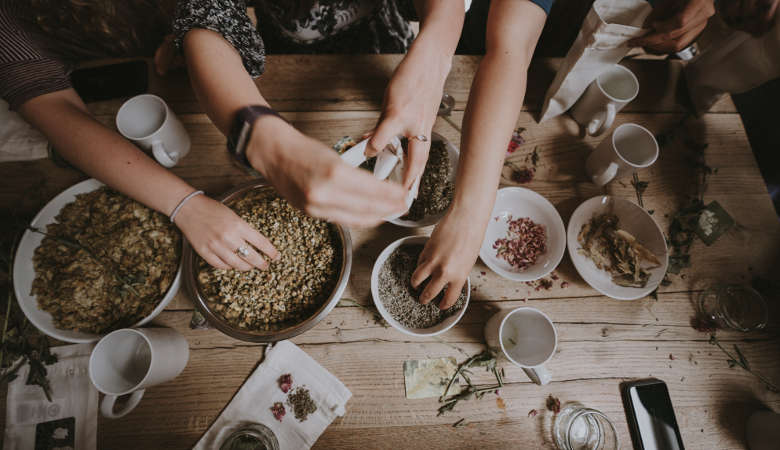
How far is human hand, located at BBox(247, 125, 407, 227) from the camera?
24.4 inches

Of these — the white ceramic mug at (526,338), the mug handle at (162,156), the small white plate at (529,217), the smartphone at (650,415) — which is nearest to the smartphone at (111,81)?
the mug handle at (162,156)

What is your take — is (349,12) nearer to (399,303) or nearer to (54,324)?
(399,303)

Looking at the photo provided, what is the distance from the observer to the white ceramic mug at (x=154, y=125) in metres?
1.01

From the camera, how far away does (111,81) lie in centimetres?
117

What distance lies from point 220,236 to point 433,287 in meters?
0.56

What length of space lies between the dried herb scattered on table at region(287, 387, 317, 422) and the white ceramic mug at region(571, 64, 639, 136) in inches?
47.4

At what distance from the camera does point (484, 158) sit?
94 centimetres

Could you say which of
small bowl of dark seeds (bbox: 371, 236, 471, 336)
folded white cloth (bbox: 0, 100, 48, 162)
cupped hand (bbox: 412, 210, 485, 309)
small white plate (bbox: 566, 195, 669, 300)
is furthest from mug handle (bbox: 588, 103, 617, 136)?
folded white cloth (bbox: 0, 100, 48, 162)

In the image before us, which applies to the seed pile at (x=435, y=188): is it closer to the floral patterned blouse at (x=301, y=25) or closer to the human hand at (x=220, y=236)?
the human hand at (x=220, y=236)

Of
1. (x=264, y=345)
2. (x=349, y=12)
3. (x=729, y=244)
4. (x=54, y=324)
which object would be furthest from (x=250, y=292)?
(x=729, y=244)

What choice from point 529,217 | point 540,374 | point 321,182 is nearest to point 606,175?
point 529,217

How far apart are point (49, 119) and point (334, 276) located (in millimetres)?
857

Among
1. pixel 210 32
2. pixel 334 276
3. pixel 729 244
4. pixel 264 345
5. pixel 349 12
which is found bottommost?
pixel 729 244

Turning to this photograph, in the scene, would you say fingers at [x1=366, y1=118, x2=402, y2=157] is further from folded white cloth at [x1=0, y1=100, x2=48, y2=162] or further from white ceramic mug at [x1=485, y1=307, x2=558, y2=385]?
folded white cloth at [x1=0, y1=100, x2=48, y2=162]
